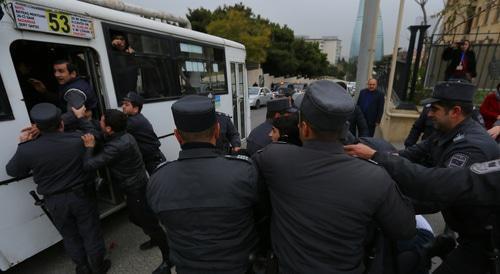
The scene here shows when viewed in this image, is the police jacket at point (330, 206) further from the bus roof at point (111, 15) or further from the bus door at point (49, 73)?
A: the bus roof at point (111, 15)

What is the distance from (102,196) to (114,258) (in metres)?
1.07

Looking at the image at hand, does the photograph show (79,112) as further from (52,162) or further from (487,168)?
(487,168)

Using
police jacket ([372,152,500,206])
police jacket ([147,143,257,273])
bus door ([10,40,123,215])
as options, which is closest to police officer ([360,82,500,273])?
police jacket ([372,152,500,206])

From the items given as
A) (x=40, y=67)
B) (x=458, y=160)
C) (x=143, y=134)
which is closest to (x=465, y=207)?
(x=458, y=160)

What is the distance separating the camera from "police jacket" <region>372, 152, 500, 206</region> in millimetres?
1364

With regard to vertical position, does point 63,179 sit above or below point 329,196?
below

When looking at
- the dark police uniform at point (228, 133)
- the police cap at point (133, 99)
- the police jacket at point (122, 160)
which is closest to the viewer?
the police jacket at point (122, 160)

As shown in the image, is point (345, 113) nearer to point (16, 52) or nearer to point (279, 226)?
point (279, 226)

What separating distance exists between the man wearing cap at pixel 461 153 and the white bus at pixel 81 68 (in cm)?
348

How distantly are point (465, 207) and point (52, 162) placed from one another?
323 cm

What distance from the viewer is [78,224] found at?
2.68 meters

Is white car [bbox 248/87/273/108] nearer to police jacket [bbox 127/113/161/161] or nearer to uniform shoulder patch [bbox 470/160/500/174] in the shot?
police jacket [bbox 127/113/161/161]

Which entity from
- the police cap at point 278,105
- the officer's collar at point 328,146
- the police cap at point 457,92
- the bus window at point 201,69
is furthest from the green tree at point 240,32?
the officer's collar at point 328,146

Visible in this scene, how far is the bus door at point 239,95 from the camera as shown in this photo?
22.2 feet
